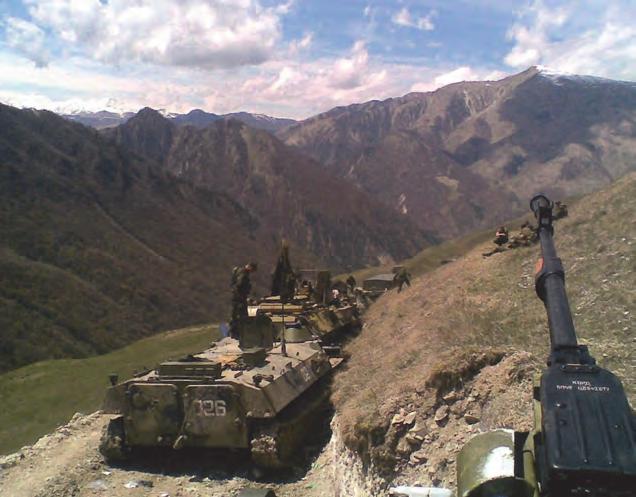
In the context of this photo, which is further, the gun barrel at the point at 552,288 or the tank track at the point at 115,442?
the tank track at the point at 115,442

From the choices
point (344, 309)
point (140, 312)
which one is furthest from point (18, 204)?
point (344, 309)

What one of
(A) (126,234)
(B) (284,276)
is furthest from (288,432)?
(A) (126,234)

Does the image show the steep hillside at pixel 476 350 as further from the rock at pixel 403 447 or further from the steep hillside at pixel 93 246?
the steep hillside at pixel 93 246

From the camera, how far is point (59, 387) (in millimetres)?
27922

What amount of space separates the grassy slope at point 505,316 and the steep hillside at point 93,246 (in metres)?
34.6

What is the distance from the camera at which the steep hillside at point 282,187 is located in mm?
151375

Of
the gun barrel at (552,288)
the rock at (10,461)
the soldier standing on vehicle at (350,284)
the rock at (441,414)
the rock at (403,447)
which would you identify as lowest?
the rock at (10,461)

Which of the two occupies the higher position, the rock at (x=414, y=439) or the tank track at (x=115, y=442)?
the rock at (x=414, y=439)

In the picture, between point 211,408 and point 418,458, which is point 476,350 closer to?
point 418,458

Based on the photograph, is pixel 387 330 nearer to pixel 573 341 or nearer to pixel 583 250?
pixel 583 250

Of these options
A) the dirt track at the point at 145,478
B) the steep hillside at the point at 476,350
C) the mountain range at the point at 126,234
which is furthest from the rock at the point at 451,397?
the mountain range at the point at 126,234

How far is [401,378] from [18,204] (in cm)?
6380

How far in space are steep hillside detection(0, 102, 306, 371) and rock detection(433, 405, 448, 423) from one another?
3999 cm

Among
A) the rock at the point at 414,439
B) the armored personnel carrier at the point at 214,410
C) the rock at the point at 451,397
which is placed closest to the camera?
the rock at the point at 414,439
